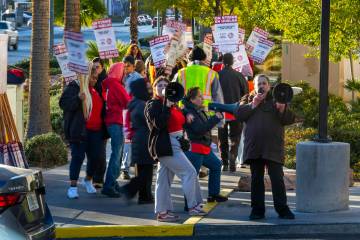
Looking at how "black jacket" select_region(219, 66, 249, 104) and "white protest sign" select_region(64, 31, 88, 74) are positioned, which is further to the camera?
"black jacket" select_region(219, 66, 249, 104)

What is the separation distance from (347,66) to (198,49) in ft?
51.9

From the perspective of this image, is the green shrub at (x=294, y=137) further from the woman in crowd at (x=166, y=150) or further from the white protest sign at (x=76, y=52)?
the woman in crowd at (x=166, y=150)

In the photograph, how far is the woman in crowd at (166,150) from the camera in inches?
397

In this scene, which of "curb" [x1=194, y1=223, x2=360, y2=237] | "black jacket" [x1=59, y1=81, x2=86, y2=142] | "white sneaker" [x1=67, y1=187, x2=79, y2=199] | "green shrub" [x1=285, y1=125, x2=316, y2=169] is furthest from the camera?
"green shrub" [x1=285, y1=125, x2=316, y2=169]

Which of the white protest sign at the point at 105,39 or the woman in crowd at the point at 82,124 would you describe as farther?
the white protest sign at the point at 105,39

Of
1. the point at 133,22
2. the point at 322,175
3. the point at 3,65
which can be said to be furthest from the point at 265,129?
the point at 133,22

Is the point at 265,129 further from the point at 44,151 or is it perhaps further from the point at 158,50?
the point at 44,151

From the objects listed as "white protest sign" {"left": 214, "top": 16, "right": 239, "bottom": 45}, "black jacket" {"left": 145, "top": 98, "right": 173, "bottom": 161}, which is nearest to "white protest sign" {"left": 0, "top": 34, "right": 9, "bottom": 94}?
"black jacket" {"left": 145, "top": 98, "right": 173, "bottom": 161}

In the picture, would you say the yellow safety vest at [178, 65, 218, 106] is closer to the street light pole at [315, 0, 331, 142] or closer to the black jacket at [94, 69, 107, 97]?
the black jacket at [94, 69, 107, 97]

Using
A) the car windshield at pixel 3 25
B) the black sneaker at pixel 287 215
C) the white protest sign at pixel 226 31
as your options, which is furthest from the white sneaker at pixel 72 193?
A: the car windshield at pixel 3 25

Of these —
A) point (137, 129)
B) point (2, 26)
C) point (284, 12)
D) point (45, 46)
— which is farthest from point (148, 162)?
point (2, 26)

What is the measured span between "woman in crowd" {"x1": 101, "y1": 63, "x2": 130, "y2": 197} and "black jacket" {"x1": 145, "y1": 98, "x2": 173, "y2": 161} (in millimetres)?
1675

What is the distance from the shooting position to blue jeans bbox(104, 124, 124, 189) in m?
11.8

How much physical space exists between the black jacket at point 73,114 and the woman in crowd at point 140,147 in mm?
658
